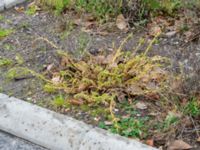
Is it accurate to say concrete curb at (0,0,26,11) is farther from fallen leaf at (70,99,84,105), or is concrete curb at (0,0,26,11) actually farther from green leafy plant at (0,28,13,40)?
fallen leaf at (70,99,84,105)

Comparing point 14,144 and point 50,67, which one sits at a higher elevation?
point 50,67

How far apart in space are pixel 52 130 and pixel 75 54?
92 cm

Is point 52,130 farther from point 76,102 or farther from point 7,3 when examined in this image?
point 7,3

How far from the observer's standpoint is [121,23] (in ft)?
15.2

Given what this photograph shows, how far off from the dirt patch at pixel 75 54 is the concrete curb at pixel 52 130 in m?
0.14

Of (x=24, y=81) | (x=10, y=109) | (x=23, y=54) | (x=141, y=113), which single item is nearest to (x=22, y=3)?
(x=23, y=54)

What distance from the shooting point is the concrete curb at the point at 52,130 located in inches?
125

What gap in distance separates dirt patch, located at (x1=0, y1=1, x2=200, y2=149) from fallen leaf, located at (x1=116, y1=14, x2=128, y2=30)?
73mm

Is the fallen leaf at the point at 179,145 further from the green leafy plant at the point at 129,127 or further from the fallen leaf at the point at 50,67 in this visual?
the fallen leaf at the point at 50,67

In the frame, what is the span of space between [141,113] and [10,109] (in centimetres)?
89

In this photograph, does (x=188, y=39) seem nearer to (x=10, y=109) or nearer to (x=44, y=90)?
(x=44, y=90)

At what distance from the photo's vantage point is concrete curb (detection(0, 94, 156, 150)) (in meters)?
3.18

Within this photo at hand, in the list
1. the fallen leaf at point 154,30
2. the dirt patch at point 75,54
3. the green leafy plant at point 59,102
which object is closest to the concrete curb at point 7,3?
the dirt patch at point 75,54

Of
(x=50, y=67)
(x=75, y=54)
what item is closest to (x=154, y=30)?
(x=75, y=54)
